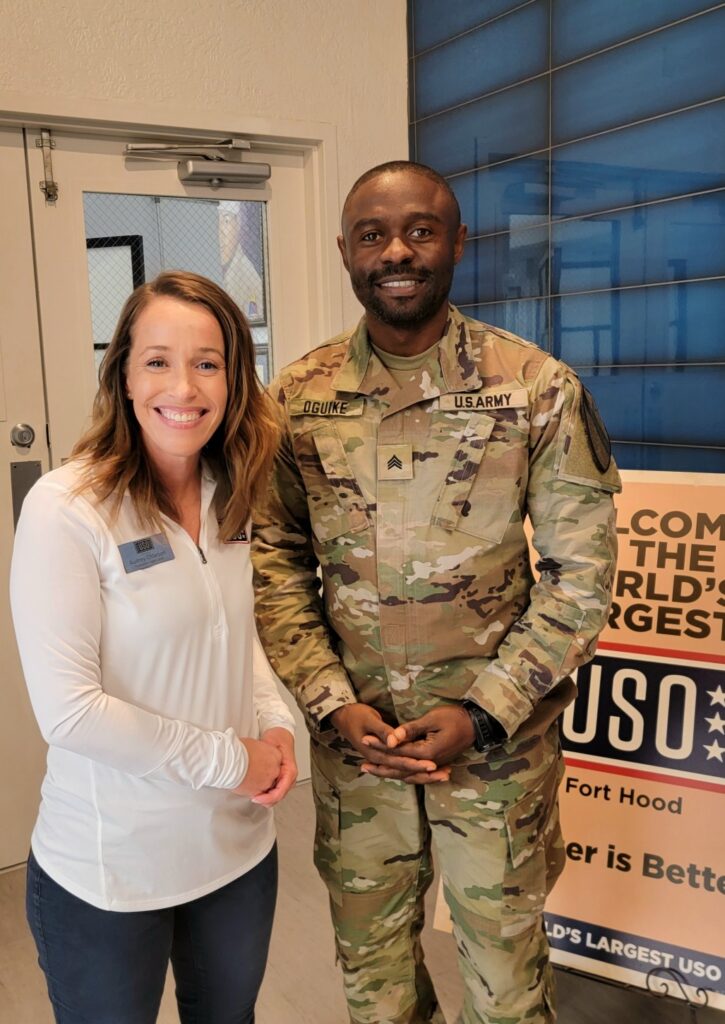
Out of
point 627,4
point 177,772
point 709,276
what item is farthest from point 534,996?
point 627,4

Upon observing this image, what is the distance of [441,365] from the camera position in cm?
140

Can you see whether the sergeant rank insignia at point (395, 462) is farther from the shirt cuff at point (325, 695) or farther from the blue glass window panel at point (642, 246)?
the blue glass window panel at point (642, 246)

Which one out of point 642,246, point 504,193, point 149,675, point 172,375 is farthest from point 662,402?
point 149,675

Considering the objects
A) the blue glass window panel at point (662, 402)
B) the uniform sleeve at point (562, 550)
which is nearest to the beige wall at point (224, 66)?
the blue glass window panel at point (662, 402)

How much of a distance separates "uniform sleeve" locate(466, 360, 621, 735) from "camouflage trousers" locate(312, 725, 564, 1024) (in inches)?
5.1

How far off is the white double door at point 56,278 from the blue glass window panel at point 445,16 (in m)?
0.60

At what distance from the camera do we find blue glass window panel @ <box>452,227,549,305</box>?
243cm

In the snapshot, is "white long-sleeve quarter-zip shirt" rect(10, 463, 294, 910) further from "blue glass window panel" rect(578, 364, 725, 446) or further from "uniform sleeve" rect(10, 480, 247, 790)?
"blue glass window panel" rect(578, 364, 725, 446)

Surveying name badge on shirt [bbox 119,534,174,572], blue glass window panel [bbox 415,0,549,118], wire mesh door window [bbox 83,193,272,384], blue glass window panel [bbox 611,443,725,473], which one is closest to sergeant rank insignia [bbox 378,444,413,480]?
name badge on shirt [bbox 119,534,174,572]

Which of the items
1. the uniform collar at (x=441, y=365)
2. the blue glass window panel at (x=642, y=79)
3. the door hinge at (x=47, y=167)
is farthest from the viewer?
the door hinge at (x=47, y=167)

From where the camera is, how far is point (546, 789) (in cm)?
147

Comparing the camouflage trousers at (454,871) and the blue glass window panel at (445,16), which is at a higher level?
the blue glass window panel at (445,16)

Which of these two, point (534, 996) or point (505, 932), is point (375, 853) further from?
point (534, 996)

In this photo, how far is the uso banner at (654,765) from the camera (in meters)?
1.80
